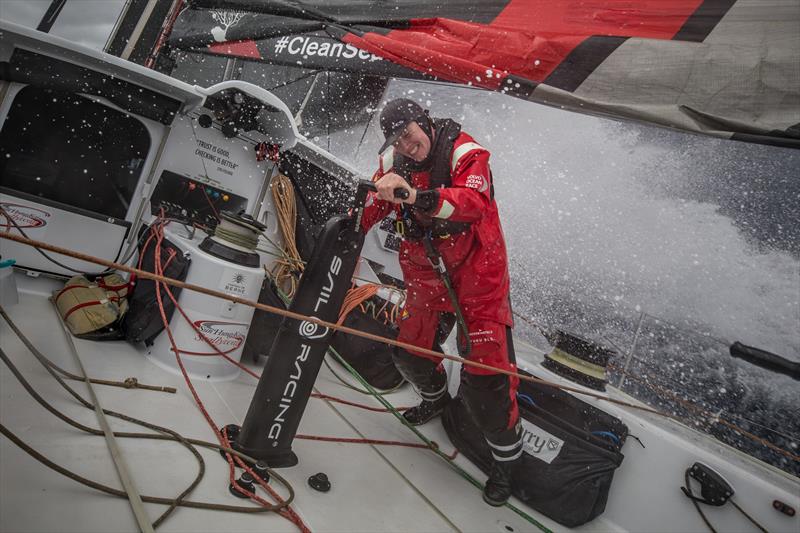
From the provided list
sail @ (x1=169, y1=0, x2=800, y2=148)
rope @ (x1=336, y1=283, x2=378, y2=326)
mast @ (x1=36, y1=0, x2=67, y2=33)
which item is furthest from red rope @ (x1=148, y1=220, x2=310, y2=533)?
mast @ (x1=36, y1=0, x2=67, y2=33)

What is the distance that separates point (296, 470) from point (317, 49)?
5.83 ft

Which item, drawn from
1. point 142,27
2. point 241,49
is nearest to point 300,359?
point 241,49

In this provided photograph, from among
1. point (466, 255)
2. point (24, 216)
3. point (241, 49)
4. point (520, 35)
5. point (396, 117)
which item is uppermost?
point (520, 35)

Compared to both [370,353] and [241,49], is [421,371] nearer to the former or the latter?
[370,353]

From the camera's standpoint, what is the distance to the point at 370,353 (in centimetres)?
281

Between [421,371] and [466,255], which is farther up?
[466,255]

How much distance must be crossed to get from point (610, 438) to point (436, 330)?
0.98m

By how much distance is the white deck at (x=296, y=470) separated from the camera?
3.64 feet

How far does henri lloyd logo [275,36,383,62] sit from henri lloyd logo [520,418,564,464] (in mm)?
1863

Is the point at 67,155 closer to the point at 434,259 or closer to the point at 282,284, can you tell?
the point at 282,284

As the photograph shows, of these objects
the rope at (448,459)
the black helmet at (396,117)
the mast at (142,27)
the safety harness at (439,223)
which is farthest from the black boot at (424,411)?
the mast at (142,27)

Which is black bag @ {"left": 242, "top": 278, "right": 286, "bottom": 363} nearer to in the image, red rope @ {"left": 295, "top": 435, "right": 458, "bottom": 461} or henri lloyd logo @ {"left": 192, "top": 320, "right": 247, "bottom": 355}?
henri lloyd logo @ {"left": 192, "top": 320, "right": 247, "bottom": 355}

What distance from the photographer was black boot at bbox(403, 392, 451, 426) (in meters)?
2.46

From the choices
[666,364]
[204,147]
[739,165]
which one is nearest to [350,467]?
[204,147]
